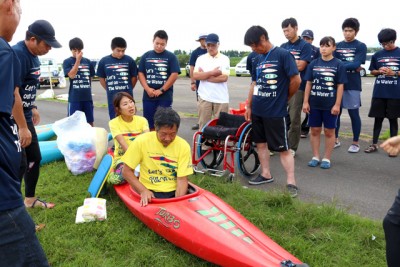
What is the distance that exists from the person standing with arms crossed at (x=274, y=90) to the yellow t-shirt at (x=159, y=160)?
1.45 metres

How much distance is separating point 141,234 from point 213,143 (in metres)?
2.07

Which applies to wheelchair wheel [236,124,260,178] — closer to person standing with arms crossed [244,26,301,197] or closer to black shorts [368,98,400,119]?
person standing with arms crossed [244,26,301,197]

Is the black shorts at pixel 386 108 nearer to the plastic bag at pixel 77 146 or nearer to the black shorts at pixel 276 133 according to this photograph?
the black shorts at pixel 276 133

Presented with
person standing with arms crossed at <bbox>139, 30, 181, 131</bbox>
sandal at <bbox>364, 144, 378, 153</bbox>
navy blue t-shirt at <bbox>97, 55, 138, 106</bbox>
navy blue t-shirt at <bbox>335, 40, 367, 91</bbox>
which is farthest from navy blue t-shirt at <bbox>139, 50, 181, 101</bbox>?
sandal at <bbox>364, 144, 378, 153</bbox>

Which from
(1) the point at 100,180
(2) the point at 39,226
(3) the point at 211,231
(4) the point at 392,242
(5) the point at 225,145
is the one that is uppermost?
(4) the point at 392,242

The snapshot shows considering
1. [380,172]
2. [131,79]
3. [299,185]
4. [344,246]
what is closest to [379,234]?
[344,246]

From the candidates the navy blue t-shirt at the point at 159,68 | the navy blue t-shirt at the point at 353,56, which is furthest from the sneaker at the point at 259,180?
the navy blue t-shirt at the point at 353,56

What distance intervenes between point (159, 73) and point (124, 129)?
5.50ft

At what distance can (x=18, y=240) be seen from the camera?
179 cm

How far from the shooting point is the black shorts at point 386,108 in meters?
6.10

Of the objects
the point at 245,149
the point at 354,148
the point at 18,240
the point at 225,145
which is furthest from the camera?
the point at 354,148

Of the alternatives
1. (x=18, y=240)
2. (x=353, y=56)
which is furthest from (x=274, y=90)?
(x=18, y=240)

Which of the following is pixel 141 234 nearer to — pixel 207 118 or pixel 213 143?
pixel 213 143

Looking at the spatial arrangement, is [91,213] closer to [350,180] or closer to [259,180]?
[259,180]
